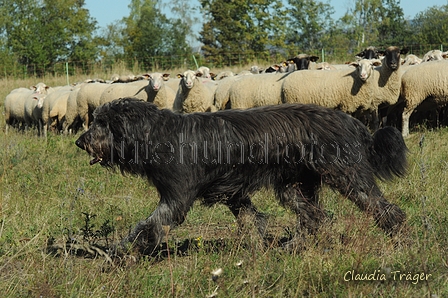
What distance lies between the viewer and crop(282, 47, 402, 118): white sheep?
13.1 meters

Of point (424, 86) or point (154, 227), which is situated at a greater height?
point (424, 86)

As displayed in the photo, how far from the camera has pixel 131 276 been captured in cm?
413

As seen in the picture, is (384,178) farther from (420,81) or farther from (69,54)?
(69,54)

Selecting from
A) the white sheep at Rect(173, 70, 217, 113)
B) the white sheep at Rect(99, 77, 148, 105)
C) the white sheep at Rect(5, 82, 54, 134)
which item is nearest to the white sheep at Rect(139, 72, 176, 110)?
the white sheep at Rect(99, 77, 148, 105)

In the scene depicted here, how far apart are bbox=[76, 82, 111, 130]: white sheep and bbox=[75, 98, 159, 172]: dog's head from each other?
1277cm

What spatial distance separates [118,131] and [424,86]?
9.90m

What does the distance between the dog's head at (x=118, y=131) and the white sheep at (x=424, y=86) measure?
9.23m

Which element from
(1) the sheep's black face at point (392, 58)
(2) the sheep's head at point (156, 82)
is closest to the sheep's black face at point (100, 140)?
(1) the sheep's black face at point (392, 58)

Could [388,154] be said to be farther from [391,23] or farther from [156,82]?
[391,23]

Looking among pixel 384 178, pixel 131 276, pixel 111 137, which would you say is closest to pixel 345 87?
pixel 384 178

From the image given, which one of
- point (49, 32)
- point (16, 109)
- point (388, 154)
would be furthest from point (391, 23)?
A: point (388, 154)

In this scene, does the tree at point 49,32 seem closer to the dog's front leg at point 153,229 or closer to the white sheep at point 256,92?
the white sheep at point 256,92

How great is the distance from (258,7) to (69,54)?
1734 centimetres

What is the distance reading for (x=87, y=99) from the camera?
17875 mm
